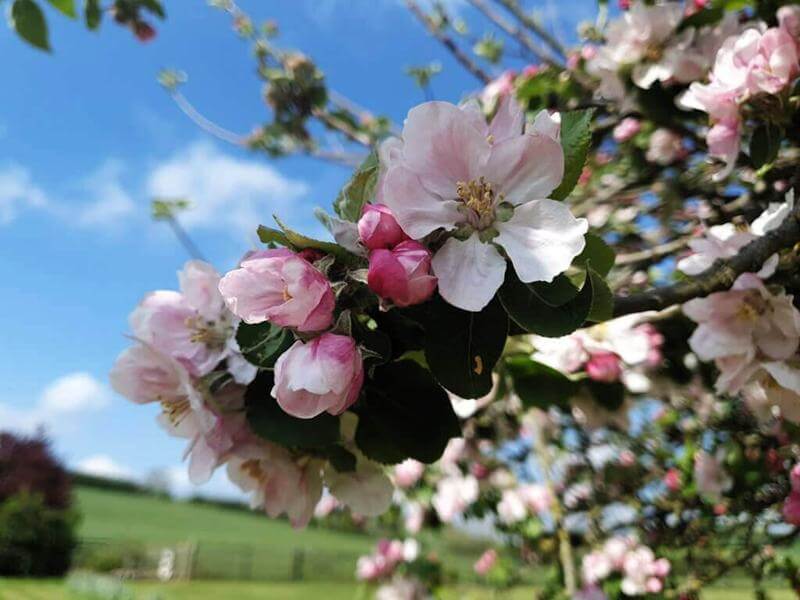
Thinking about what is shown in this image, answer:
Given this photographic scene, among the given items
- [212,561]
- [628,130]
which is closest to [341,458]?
[628,130]

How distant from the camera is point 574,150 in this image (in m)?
0.73

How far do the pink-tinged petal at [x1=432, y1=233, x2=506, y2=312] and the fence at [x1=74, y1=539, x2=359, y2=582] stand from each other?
19.5 m

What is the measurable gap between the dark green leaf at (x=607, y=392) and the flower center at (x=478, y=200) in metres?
0.77

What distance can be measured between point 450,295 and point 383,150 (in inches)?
10.2

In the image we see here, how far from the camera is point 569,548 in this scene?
242 centimetres

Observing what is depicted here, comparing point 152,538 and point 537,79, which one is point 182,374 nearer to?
point 537,79

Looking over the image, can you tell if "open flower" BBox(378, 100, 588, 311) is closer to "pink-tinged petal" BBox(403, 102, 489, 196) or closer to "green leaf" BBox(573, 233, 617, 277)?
"pink-tinged petal" BBox(403, 102, 489, 196)

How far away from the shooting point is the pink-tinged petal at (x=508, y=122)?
717 mm

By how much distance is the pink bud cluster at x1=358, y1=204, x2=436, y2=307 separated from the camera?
1.95ft

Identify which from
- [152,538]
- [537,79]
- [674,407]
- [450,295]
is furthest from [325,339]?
[152,538]

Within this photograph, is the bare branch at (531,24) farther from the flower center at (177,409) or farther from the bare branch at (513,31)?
the flower center at (177,409)

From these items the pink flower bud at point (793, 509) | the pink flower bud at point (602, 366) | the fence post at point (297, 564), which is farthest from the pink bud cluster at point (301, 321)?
the fence post at point (297, 564)

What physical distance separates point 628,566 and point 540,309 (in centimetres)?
185

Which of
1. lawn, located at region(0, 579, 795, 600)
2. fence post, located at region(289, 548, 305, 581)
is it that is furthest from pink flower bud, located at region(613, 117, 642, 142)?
fence post, located at region(289, 548, 305, 581)
